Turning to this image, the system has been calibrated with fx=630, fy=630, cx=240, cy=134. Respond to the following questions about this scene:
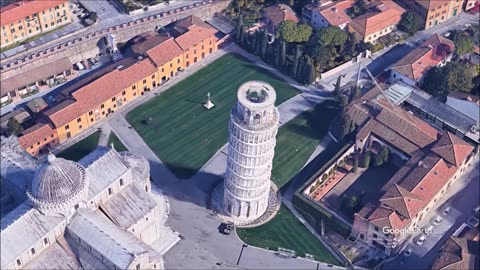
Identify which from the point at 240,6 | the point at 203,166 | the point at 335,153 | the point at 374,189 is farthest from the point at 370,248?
the point at 240,6

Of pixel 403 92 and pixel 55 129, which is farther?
pixel 403 92

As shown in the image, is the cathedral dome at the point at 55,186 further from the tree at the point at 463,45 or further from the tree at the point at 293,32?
the tree at the point at 463,45

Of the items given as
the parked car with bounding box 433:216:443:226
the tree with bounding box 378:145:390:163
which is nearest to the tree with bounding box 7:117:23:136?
the tree with bounding box 378:145:390:163

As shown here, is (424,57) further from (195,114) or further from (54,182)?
(54,182)

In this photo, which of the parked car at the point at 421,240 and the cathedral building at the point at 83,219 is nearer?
the cathedral building at the point at 83,219

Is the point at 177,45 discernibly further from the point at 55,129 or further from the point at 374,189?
the point at 374,189

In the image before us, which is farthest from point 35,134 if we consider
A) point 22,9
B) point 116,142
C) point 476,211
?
point 476,211

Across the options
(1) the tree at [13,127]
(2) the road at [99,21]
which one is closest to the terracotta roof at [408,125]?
(2) the road at [99,21]
